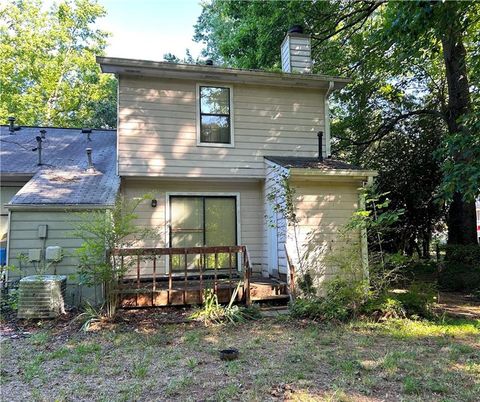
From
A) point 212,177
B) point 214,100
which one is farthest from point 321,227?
point 214,100

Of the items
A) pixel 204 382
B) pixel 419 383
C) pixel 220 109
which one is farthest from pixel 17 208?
pixel 419 383

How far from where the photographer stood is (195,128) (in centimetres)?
870

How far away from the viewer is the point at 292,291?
707 cm

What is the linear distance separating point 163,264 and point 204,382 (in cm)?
518

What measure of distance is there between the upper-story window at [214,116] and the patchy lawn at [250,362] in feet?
14.4

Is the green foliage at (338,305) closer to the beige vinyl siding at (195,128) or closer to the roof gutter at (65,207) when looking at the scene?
the beige vinyl siding at (195,128)

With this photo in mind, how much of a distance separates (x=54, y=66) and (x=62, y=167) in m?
16.3

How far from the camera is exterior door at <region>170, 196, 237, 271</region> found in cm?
881

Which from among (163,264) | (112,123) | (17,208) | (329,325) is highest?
(112,123)

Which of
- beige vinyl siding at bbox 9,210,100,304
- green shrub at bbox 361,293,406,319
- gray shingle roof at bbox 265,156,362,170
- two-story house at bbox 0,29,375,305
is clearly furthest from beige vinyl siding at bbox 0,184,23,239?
green shrub at bbox 361,293,406,319

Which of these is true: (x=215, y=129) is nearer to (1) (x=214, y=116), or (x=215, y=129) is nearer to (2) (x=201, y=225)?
(1) (x=214, y=116)

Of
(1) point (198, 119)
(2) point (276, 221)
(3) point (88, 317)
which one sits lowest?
(3) point (88, 317)

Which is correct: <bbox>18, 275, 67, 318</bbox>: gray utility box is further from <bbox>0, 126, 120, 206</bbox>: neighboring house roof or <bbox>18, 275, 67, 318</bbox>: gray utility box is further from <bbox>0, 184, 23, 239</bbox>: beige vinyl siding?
<bbox>0, 184, 23, 239</bbox>: beige vinyl siding

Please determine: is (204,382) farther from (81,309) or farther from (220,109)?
(220,109)
